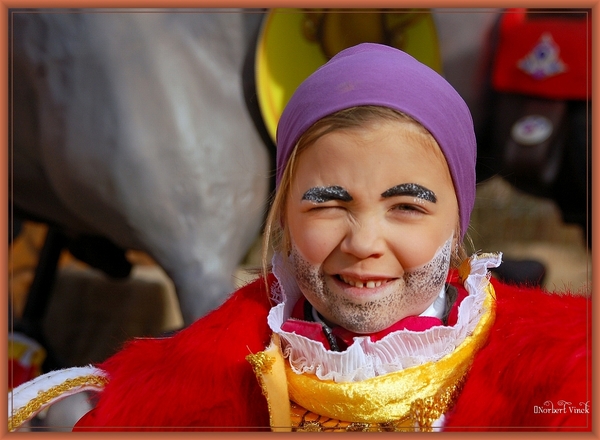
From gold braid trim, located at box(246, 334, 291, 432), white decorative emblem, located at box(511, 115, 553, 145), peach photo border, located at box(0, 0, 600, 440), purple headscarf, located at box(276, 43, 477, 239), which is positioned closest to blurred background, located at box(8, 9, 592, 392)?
white decorative emblem, located at box(511, 115, 553, 145)

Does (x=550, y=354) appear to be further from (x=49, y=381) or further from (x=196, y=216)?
(x=196, y=216)

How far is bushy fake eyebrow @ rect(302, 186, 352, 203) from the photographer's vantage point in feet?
2.06

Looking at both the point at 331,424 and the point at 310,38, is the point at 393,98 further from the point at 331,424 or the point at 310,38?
the point at 310,38

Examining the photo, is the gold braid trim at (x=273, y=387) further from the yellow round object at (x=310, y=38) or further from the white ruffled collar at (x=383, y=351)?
the yellow round object at (x=310, y=38)

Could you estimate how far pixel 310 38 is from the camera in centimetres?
141

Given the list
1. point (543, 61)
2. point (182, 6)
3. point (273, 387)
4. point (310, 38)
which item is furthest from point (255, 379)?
point (543, 61)

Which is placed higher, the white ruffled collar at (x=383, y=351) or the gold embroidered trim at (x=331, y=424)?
the white ruffled collar at (x=383, y=351)

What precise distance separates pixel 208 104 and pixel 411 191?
0.77 m

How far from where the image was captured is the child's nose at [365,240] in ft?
2.04

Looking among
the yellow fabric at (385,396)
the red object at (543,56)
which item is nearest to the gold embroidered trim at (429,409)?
the yellow fabric at (385,396)

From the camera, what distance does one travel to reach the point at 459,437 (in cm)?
64

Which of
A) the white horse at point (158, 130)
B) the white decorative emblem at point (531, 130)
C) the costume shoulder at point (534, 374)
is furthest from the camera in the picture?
the white decorative emblem at point (531, 130)

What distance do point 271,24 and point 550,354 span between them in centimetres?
90

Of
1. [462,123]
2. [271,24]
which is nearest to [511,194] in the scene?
[271,24]
